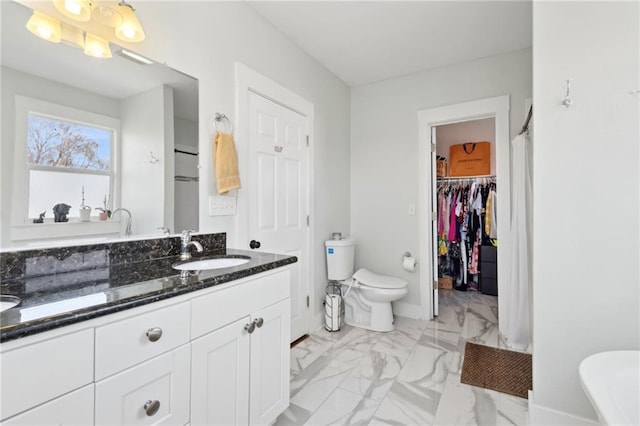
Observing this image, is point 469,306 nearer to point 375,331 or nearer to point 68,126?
point 375,331

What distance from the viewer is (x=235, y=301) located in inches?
46.8

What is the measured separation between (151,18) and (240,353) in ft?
5.37

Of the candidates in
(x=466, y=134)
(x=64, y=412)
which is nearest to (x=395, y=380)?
(x=64, y=412)

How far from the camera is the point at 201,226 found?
1.73 metres

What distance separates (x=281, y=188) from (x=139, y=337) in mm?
1610

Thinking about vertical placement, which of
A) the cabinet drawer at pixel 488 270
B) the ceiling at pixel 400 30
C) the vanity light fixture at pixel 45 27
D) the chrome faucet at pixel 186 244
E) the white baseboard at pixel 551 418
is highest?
the ceiling at pixel 400 30

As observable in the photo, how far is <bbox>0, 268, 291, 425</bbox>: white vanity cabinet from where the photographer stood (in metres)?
0.68

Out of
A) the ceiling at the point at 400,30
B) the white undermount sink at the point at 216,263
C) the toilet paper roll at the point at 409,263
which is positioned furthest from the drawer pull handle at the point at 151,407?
the toilet paper roll at the point at 409,263

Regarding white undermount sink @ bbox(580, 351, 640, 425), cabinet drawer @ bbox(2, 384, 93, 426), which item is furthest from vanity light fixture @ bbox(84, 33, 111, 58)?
white undermount sink @ bbox(580, 351, 640, 425)

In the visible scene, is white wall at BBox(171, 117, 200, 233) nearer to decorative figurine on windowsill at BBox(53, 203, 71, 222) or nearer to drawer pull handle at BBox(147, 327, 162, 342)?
decorative figurine on windowsill at BBox(53, 203, 71, 222)

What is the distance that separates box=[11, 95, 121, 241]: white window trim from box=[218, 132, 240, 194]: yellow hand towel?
55 cm

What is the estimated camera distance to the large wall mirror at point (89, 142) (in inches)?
42.9

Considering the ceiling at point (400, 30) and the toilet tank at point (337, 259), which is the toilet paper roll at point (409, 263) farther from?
the ceiling at point (400, 30)

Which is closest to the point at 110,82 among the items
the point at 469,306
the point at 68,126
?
the point at 68,126
